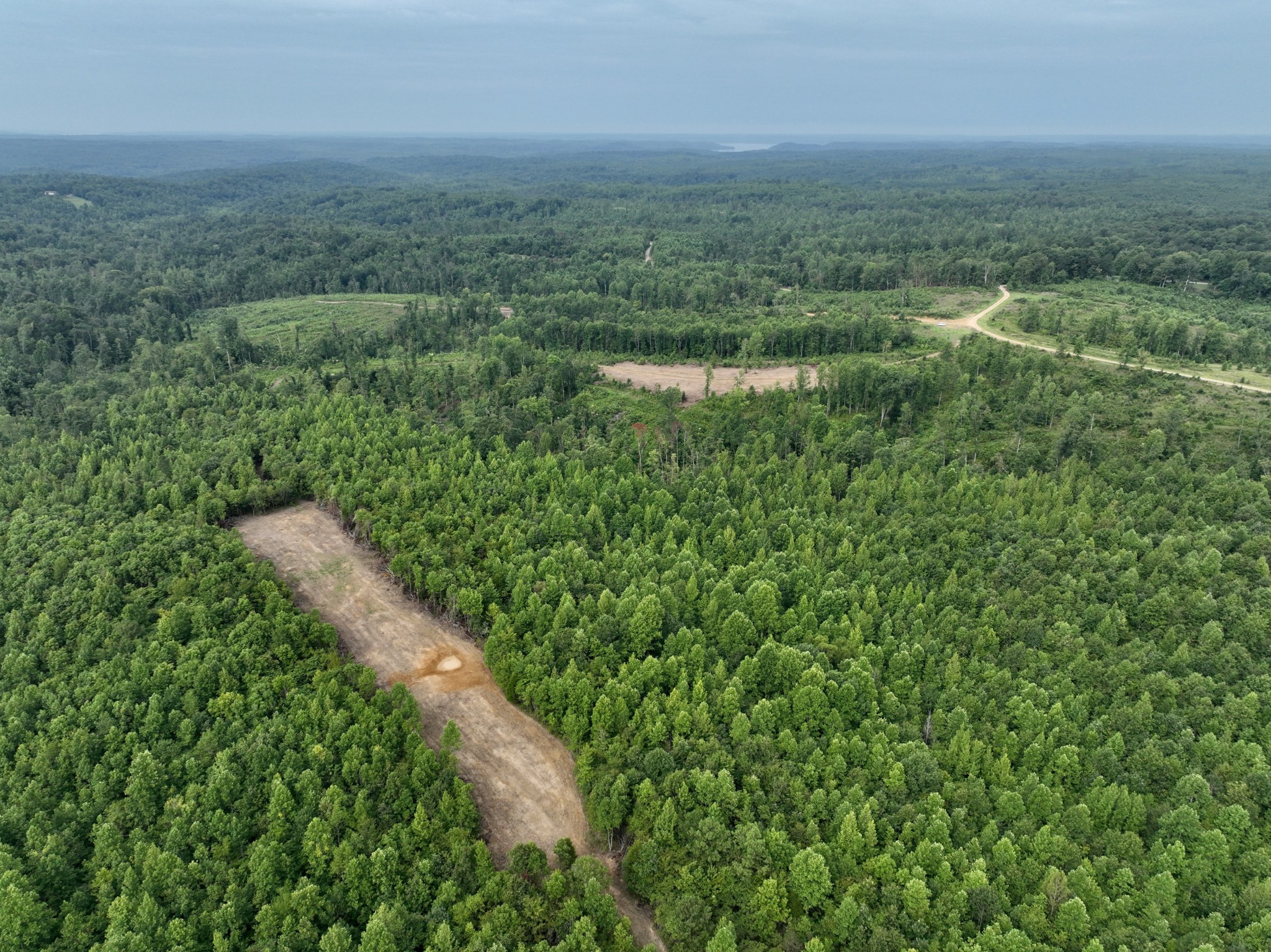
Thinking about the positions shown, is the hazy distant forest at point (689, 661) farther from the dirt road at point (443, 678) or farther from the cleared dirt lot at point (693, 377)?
the cleared dirt lot at point (693, 377)

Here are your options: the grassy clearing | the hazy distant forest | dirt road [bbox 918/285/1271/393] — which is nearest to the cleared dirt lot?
the hazy distant forest

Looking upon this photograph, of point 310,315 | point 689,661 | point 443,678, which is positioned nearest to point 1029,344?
point 689,661

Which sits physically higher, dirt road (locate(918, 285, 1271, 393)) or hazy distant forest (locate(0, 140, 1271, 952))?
dirt road (locate(918, 285, 1271, 393))

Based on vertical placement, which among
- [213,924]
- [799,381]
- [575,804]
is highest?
[799,381]

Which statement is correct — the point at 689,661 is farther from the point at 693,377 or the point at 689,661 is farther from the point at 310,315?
the point at 310,315

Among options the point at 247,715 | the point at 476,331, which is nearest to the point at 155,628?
the point at 247,715

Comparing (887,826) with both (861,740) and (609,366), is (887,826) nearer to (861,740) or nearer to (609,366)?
(861,740)

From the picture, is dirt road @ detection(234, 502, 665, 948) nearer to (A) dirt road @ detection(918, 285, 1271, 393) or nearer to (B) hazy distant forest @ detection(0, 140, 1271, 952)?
(B) hazy distant forest @ detection(0, 140, 1271, 952)
